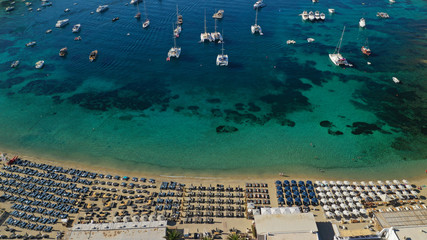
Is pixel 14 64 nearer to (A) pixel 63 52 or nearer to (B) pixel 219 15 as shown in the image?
(A) pixel 63 52

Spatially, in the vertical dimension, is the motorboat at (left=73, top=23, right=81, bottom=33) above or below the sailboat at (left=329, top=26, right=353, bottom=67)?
above

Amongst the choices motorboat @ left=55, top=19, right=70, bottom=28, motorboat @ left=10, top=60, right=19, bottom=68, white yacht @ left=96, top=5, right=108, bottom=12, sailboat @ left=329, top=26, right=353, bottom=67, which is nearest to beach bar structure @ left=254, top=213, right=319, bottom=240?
sailboat @ left=329, top=26, right=353, bottom=67

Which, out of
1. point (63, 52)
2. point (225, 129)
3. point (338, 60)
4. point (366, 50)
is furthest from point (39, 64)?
point (366, 50)

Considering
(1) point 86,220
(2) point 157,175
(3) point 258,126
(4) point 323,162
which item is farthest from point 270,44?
(1) point 86,220

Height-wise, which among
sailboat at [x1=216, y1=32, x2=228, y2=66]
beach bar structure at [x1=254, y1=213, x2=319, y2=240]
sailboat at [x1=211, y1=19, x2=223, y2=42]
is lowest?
beach bar structure at [x1=254, y1=213, x2=319, y2=240]

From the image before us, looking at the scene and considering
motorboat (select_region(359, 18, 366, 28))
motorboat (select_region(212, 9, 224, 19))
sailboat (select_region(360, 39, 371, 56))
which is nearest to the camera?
sailboat (select_region(360, 39, 371, 56))

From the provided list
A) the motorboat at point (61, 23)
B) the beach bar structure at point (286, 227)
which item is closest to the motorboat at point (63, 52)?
the motorboat at point (61, 23)

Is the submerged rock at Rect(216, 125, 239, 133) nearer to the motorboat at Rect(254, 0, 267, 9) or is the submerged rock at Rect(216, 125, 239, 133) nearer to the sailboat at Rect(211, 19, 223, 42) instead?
Answer: the sailboat at Rect(211, 19, 223, 42)

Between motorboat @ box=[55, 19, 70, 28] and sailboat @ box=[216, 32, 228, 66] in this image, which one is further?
motorboat @ box=[55, 19, 70, 28]
